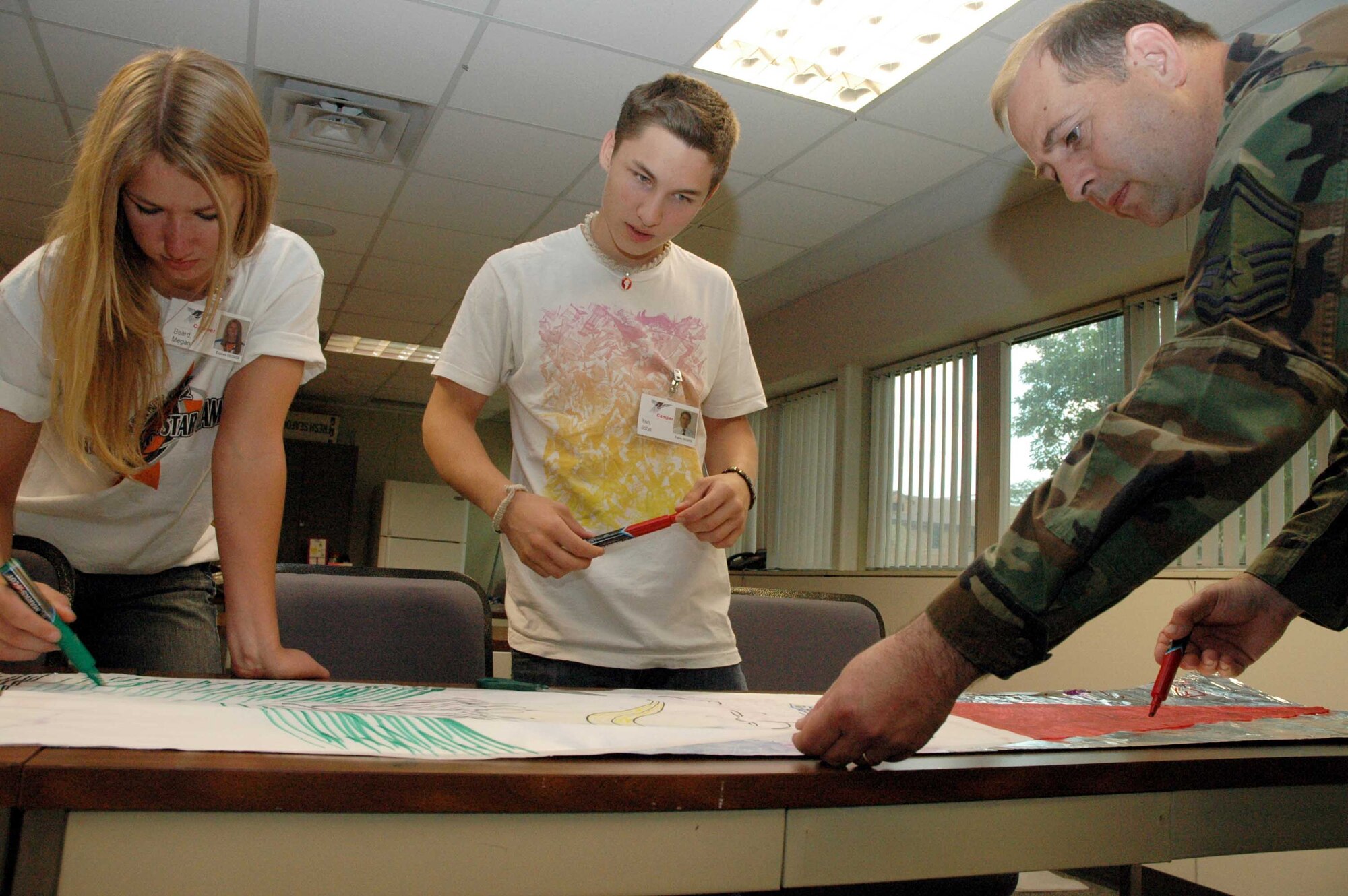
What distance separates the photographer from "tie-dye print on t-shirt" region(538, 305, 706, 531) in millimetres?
1344

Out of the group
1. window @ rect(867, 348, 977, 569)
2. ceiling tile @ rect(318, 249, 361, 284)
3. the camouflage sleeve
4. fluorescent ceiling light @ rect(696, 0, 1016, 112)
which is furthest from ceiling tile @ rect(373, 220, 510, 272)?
the camouflage sleeve

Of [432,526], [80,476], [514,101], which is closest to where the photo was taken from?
[80,476]

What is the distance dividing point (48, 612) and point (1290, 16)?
11.0ft

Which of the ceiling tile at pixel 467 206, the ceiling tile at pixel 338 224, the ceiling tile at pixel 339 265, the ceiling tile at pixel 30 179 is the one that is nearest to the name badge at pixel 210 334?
the ceiling tile at pixel 467 206

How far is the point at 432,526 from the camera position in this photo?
9227mm

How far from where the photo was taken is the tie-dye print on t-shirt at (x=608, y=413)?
1344mm

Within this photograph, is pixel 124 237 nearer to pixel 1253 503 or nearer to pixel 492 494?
pixel 492 494

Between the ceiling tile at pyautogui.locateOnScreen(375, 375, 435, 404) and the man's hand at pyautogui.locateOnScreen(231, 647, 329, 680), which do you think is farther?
the ceiling tile at pyautogui.locateOnScreen(375, 375, 435, 404)

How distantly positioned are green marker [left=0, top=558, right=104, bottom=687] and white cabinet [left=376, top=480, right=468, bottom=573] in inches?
324

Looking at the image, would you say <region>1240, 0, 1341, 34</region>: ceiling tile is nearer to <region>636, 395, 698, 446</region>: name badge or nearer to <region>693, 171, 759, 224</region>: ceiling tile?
<region>693, 171, 759, 224</region>: ceiling tile

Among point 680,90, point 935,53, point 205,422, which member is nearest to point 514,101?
point 935,53

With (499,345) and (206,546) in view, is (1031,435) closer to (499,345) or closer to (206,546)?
(499,345)

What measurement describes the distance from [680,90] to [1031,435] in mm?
3364

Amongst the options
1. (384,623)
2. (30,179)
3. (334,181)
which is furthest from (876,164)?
(30,179)
